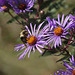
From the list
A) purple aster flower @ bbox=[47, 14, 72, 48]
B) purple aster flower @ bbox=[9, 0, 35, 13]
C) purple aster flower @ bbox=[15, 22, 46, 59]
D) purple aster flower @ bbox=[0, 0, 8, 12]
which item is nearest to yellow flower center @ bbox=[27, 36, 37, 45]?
purple aster flower @ bbox=[15, 22, 46, 59]

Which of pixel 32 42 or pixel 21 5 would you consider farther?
pixel 21 5

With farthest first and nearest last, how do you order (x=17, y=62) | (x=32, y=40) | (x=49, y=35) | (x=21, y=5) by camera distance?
1. (x=17, y=62)
2. (x=21, y=5)
3. (x=32, y=40)
4. (x=49, y=35)

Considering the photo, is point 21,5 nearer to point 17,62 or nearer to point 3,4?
point 3,4

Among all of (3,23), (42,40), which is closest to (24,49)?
(42,40)

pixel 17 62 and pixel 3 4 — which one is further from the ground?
pixel 3 4

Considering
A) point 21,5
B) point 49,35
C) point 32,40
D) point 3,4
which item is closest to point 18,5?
point 21,5

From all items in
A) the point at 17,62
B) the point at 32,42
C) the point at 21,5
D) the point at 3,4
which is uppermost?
the point at 3,4
